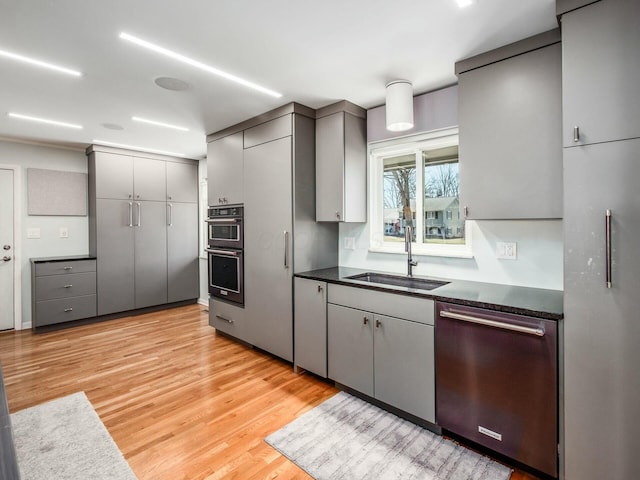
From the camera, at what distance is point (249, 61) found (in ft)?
7.43

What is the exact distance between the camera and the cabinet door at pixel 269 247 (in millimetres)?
3070

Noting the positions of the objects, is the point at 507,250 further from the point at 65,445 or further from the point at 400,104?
the point at 65,445

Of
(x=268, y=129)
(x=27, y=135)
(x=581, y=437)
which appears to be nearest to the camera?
(x=581, y=437)

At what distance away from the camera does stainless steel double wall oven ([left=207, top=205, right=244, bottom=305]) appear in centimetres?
358

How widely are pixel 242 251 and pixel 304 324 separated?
1.10 metres

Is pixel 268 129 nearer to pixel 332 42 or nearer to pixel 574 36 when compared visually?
pixel 332 42

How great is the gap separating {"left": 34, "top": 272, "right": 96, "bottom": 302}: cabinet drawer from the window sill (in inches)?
150

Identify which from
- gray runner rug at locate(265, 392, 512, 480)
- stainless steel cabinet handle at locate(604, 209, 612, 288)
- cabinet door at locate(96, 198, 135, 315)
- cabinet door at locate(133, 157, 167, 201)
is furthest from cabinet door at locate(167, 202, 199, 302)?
stainless steel cabinet handle at locate(604, 209, 612, 288)

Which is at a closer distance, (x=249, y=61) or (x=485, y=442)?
(x=485, y=442)

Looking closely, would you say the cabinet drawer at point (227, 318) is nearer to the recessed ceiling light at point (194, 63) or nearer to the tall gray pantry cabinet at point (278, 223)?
the tall gray pantry cabinet at point (278, 223)

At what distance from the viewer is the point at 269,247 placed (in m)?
3.23

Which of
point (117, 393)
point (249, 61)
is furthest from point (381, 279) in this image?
point (117, 393)

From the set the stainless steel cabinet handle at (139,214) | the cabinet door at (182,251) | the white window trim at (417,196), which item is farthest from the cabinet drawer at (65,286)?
the white window trim at (417,196)

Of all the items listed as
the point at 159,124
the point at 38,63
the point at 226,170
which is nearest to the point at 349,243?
the point at 226,170
